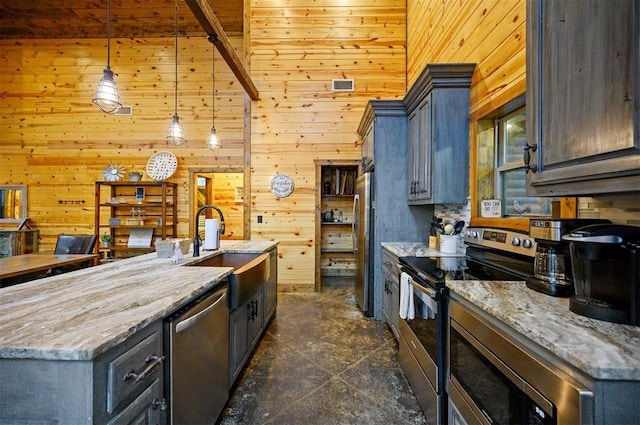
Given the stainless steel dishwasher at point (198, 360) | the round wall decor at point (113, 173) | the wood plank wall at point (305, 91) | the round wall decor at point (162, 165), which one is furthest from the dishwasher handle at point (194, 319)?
the round wall decor at point (113, 173)

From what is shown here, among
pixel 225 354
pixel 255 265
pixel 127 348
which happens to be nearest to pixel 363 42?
pixel 255 265

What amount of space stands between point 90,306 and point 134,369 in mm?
351

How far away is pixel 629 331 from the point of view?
2.95ft

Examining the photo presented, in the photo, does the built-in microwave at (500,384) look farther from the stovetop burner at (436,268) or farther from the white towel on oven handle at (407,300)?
the white towel on oven handle at (407,300)

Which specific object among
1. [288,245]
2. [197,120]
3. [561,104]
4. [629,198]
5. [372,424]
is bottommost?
[372,424]

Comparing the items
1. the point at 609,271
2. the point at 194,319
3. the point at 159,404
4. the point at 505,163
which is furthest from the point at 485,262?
the point at 159,404

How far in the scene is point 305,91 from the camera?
199 inches

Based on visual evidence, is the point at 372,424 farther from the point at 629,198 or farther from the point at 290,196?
the point at 290,196

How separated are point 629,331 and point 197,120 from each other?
670 cm

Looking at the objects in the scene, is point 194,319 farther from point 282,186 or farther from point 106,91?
point 282,186

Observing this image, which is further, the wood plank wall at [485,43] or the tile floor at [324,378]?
the wood plank wall at [485,43]

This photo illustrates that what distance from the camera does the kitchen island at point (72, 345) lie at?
854mm

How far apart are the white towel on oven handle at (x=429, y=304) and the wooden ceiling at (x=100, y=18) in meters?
6.26

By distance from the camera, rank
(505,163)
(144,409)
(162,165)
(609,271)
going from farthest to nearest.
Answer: (162,165) < (505,163) < (144,409) < (609,271)
